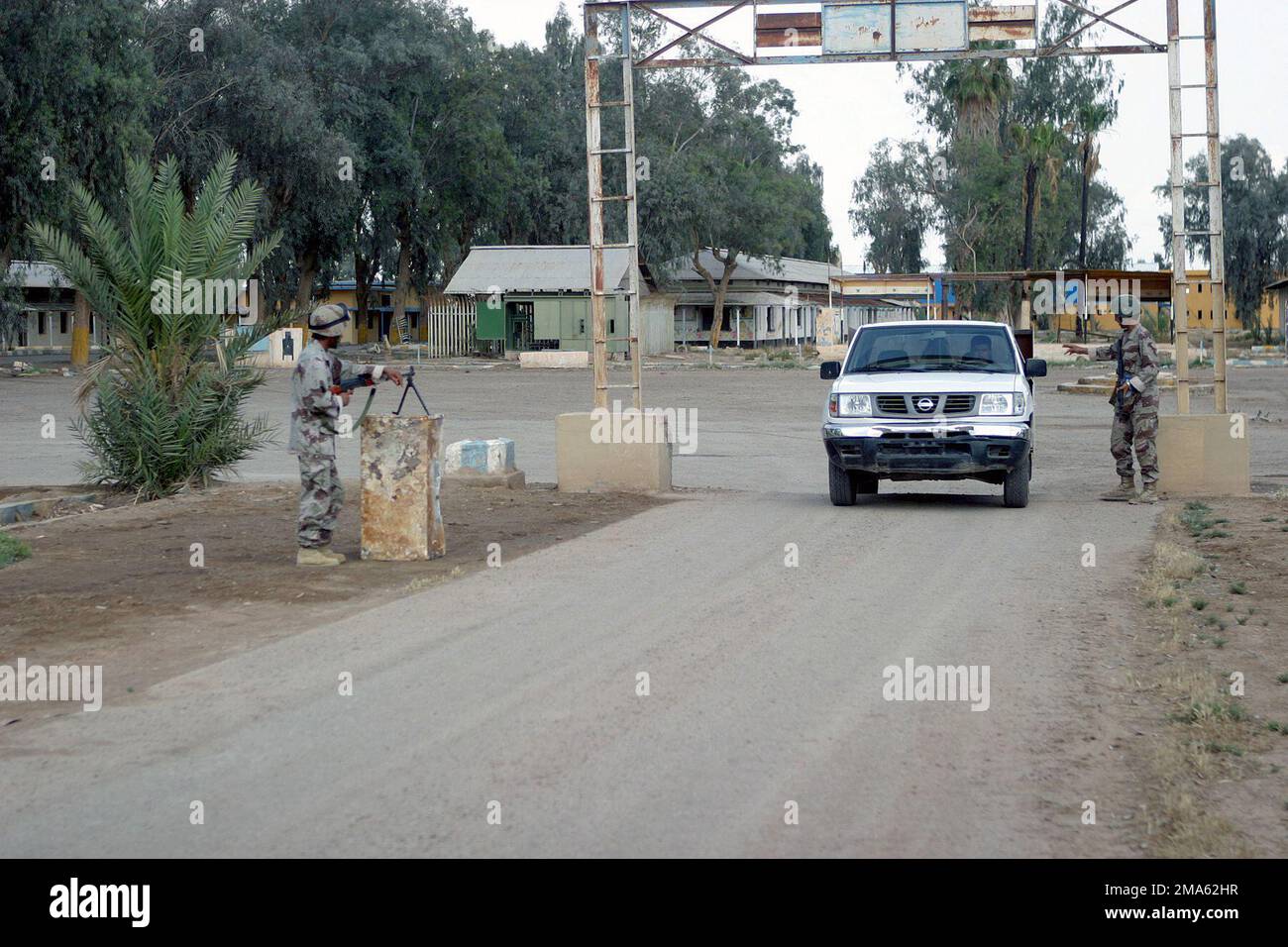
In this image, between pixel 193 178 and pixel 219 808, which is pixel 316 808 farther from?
pixel 193 178

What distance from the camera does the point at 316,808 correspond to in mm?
5652

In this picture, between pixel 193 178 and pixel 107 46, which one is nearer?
pixel 107 46

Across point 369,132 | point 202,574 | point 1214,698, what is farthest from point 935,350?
point 369,132

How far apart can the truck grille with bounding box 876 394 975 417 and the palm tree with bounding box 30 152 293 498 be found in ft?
21.7

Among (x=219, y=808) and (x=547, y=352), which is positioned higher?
(x=547, y=352)

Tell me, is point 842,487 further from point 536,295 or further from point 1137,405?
point 536,295

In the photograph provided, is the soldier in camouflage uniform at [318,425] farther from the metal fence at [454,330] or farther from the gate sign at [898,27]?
the metal fence at [454,330]

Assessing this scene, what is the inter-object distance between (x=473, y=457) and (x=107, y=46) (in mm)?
31386

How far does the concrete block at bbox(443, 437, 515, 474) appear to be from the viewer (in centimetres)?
1808

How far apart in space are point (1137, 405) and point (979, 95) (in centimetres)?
7147

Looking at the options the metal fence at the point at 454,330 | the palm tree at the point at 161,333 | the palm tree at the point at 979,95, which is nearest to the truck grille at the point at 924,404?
the palm tree at the point at 161,333

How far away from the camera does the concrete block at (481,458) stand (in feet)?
59.3
